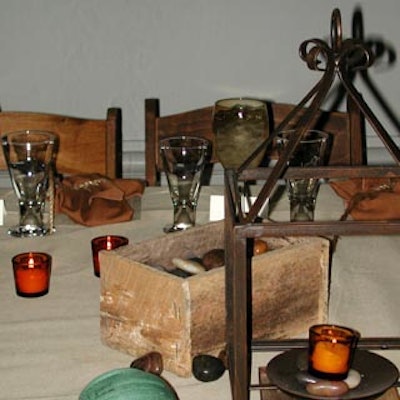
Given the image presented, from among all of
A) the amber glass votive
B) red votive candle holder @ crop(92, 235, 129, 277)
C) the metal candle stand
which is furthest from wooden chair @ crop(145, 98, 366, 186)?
the amber glass votive

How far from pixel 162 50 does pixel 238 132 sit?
117 centimetres

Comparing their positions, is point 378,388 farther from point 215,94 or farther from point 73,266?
point 215,94

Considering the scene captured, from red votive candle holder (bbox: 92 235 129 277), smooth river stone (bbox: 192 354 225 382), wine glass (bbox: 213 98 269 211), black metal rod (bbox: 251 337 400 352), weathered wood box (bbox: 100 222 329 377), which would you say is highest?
wine glass (bbox: 213 98 269 211)

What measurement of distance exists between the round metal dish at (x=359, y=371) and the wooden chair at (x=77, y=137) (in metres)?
1.02

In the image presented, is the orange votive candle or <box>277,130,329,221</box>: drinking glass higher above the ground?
<box>277,130,329,221</box>: drinking glass

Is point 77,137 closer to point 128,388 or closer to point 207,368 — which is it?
point 207,368

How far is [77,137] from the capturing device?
184cm

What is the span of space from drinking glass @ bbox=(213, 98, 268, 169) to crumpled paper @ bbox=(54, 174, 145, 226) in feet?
0.64

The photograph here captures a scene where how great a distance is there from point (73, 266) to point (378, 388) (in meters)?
0.58

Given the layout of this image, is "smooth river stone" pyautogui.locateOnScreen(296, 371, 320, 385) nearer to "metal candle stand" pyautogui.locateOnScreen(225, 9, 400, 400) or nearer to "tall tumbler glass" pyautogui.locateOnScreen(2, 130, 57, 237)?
"metal candle stand" pyautogui.locateOnScreen(225, 9, 400, 400)

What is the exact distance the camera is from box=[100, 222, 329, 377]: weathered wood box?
0.94 metres

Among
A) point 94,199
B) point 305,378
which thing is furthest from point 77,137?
point 305,378

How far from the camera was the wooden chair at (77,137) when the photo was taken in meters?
1.83

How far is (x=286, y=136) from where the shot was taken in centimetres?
147
